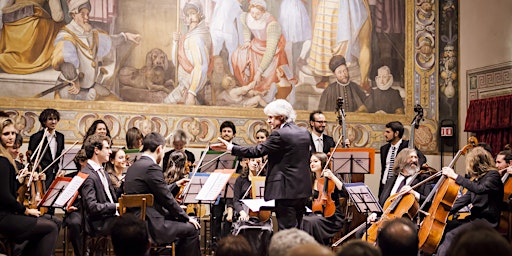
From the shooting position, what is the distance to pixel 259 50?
33.6ft

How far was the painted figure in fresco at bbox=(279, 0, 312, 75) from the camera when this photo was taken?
10.4 metres

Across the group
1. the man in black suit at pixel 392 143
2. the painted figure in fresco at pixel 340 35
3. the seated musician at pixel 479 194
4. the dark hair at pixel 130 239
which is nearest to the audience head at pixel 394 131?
the man in black suit at pixel 392 143

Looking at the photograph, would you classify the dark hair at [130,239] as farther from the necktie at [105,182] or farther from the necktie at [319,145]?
the necktie at [319,145]

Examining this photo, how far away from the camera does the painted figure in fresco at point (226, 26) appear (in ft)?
32.9

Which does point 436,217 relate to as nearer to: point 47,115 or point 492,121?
point 492,121

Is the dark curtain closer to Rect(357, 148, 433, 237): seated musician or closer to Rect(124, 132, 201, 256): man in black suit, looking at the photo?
Rect(357, 148, 433, 237): seated musician

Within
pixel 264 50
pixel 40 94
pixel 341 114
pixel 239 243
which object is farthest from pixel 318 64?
pixel 239 243

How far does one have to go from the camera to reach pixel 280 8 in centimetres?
1039

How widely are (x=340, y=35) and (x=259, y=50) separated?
1.43 meters

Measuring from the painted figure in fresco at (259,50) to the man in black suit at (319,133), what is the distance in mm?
1564

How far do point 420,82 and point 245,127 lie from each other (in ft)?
10.5

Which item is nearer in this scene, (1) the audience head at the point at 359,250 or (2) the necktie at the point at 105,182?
(1) the audience head at the point at 359,250

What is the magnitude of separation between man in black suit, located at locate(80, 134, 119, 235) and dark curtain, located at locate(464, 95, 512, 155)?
20.8ft

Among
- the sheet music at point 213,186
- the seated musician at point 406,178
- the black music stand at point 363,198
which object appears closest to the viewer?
the sheet music at point 213,186
